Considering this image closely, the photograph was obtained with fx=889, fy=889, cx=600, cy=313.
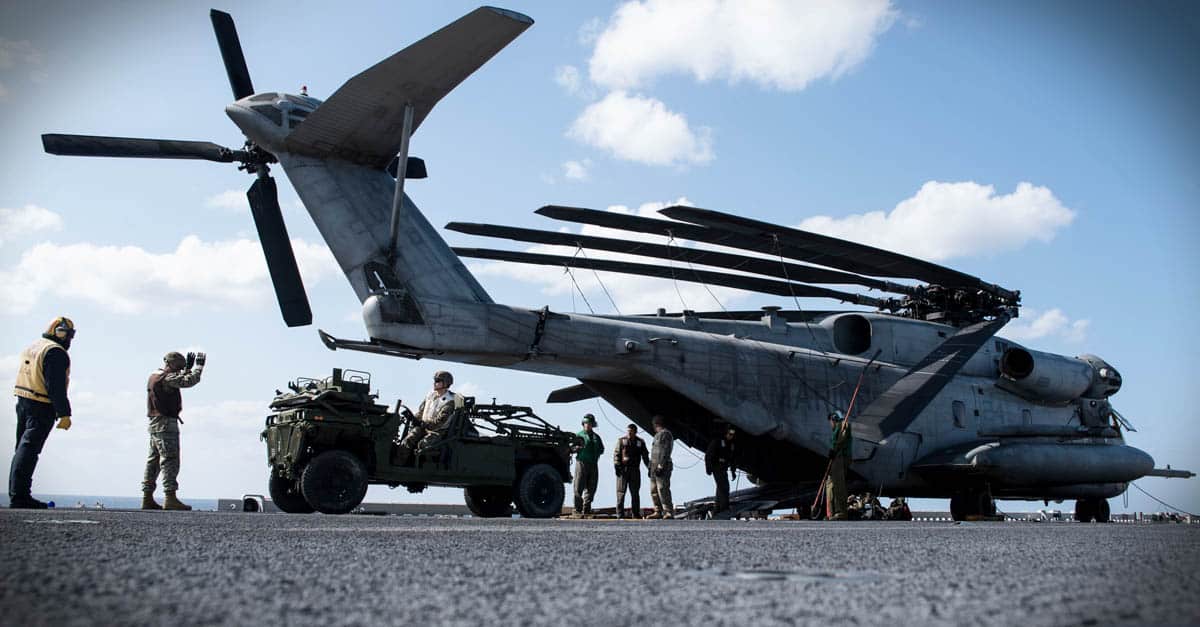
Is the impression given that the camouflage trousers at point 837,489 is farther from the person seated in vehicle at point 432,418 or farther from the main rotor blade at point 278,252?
the main rotor blade at point 278,252

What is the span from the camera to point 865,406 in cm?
1678

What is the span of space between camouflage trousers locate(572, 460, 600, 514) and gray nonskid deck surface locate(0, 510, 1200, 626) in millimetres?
8880

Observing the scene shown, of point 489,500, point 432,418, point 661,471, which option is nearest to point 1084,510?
point 661,471

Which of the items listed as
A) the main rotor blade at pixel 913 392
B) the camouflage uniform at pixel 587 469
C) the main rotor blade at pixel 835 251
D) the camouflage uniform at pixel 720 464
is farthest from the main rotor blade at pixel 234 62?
the main rotor blade at pixel 913 392

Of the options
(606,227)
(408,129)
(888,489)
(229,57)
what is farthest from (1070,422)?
(229,57)

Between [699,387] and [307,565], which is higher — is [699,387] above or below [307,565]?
above

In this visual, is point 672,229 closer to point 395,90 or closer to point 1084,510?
point 395,90

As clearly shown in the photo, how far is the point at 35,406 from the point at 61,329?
2.74 feet

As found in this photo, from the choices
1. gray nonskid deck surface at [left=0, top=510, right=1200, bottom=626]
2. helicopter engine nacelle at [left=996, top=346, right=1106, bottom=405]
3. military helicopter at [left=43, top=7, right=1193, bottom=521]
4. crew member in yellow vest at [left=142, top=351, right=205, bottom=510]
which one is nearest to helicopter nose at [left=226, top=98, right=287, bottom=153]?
military helicopter at [left=43, top=7, right=1193, bottom=521]

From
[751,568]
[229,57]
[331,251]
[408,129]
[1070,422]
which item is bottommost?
[751,568]

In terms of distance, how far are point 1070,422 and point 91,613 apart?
20896 millimetres

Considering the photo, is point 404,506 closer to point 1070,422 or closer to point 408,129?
point 408,129

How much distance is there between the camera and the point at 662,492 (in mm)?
13461

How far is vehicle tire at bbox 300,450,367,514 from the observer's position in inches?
384
